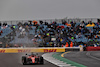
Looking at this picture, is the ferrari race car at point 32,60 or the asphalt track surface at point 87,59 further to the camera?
the ferrari race car at point 32,60

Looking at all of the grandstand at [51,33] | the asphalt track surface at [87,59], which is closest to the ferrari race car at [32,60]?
the asphalt track surface at [87,59]

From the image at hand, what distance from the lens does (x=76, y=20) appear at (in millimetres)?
34062

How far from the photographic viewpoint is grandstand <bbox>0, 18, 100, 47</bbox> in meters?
31.1

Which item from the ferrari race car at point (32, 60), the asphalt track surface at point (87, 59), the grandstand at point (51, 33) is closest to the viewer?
the asphalt track surface at point (87, 59)

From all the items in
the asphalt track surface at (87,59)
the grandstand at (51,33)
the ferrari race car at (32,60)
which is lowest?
the asphalt track surface at (87,59)

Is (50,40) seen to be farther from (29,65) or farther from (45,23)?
(29,65)

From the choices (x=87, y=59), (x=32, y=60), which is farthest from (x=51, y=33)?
(x=32, y=60)

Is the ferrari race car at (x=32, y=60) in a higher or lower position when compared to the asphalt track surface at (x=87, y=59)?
higher

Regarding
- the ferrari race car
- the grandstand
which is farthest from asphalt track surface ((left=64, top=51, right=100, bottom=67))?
the grandstand

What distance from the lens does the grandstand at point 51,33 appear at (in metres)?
31.1

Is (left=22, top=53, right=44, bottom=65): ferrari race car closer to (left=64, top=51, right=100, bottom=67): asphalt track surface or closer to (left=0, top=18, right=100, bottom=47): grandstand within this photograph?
(left=64, top=51, right=100, bottom=67): asphalt track surface

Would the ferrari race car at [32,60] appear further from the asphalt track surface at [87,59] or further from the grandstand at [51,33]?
the grandstand at [51,33]

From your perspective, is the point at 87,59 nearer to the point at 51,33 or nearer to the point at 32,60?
the point at 32,60

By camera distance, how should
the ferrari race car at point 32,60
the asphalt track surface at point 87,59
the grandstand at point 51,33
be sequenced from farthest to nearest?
the grandstand at point 51,33
the ferrari race car at point 32,60
the asphalt track surface at point 87,59
